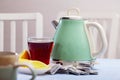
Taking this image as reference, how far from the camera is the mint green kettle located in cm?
95

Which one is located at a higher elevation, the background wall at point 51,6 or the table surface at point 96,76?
the background wall at point 51,6

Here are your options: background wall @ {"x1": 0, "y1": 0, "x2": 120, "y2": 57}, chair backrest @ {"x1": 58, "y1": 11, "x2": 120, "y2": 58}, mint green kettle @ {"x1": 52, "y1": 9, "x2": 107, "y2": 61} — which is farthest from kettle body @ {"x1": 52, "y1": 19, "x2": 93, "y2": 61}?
background wall @ {"x1": 0, "y1": 0, "x2": 120, "y2": 57}

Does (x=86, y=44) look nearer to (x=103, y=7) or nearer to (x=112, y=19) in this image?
(x=112, y=19)

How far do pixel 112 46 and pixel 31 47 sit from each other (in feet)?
2.90

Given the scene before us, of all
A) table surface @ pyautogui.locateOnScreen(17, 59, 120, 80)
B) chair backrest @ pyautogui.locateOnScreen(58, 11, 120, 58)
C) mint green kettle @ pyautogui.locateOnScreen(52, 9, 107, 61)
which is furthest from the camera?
chair backrest @ pyautogui.locateOnScreen(58, 11, 120, 58)

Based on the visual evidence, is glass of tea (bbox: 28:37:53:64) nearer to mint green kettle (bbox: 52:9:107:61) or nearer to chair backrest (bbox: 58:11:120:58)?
mint green kettle (bbox: 52:9:107:61)

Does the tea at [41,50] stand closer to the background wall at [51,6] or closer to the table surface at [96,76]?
the table surface at [96,76]

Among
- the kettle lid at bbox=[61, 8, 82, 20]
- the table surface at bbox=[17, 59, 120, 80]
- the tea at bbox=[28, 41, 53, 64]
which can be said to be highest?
the kettle lid at bbox=[61, 8, 82, 20]

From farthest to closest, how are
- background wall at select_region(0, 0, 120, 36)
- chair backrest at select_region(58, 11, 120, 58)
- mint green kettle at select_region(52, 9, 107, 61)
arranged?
background wall at select_region(0, 0, 120, 36), chair backrest at select_region(58, 11, 120, 58), mint green kettle at select_region(52, 9, 107, 61)

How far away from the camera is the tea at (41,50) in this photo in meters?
0.92

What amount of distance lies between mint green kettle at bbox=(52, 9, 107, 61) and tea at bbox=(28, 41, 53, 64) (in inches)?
1.6

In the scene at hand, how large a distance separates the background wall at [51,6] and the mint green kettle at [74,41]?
1.04 m

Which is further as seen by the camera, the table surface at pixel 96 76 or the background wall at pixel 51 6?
the background wall at pixel 51 6

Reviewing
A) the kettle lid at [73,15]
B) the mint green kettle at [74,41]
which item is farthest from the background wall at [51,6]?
the mint green kettle at [74,41]
